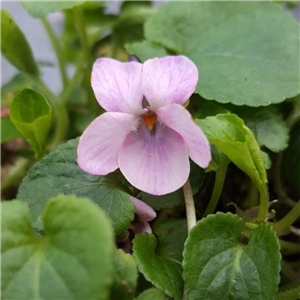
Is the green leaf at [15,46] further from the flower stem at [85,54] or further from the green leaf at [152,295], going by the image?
the green leaf at [152,295]

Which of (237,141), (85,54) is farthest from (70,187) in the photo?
(85,54)

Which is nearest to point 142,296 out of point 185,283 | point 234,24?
point 185,283

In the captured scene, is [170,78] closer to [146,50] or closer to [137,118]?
[137,118]

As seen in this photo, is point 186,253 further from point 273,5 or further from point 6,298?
point 273,5

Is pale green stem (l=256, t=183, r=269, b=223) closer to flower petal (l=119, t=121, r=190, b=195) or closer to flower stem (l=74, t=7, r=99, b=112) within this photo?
flower petal (l=119, t=121, r=190, b=195)

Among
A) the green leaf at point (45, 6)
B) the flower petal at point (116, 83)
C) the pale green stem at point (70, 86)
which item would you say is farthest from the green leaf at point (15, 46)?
the flower petal at point (116, 83)
